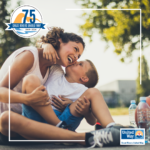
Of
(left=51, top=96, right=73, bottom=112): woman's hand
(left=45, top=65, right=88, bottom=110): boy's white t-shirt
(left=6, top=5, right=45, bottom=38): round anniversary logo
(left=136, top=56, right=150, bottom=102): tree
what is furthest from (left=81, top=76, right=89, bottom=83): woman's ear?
(left=136, top=56, right=150, bottom=102): tree

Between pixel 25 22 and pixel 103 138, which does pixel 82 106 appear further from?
pixel 25 22

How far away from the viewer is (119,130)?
4.21 ft

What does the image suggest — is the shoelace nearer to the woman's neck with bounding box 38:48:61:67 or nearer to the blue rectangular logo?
the blue rectangular logo

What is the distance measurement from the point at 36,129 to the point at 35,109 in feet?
0.56

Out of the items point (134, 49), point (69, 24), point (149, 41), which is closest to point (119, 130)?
point (69, 24)

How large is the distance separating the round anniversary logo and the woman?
19 cm

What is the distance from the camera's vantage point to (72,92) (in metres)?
1.80

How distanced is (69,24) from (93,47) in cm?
36

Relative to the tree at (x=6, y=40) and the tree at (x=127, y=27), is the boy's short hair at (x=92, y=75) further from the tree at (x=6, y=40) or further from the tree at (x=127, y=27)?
the tree at (x=127, y=27)

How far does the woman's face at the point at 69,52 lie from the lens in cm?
186

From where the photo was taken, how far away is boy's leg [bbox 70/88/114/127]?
1.39m

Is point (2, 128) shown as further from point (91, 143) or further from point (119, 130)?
point (119, 130)

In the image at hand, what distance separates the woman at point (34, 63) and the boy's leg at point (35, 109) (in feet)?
0.17

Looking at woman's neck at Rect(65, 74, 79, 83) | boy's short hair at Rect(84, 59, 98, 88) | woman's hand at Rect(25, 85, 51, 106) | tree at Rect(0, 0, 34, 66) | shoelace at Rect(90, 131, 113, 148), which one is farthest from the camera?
tree at Rect(0, 0, 34, 66)
